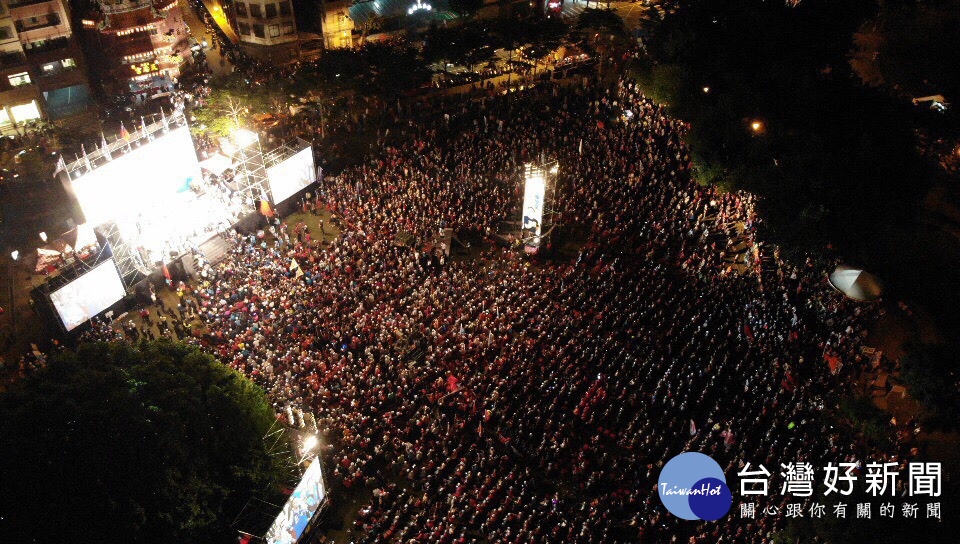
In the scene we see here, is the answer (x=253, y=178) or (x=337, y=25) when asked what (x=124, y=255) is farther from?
(x=337, y=25)

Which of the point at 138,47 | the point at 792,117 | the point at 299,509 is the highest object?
the point at 792,117

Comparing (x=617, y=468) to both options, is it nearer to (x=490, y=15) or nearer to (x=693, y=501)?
→ (x=693, y=501)

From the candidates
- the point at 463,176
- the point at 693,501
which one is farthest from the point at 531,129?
the point at 693,501

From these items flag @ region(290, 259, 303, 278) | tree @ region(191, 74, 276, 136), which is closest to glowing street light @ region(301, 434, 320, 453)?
flag @ region(290, 259, 303, 278)

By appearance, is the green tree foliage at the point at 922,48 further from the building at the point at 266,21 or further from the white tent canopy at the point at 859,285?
the building at the point at 266,21

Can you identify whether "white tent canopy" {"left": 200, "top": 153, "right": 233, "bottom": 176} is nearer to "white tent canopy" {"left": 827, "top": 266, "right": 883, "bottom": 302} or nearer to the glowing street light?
the glowing street light

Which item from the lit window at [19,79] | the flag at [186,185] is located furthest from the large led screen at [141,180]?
the lit window at [19,79]

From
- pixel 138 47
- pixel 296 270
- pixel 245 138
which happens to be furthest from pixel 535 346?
pixel 138 47
